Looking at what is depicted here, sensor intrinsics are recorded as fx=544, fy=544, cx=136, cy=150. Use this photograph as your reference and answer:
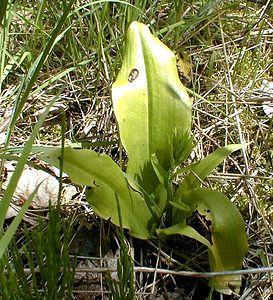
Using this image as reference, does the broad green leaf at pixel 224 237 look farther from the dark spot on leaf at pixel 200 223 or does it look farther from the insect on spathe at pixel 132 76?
the insect on spathe at pixel 132 76

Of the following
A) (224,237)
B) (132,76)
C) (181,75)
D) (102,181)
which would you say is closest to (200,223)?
(224,237)

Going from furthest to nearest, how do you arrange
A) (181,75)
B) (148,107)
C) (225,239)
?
(181,75)
(148,107)
(225,239)

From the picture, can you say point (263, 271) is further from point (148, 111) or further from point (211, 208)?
point (148, 111)

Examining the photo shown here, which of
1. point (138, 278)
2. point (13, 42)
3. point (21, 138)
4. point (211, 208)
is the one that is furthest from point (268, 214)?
point (13, 42)

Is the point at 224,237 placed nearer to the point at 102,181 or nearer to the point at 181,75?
the point at 102,181

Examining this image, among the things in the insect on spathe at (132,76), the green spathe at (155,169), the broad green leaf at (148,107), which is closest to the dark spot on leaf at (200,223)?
the green spathe at (155,169)

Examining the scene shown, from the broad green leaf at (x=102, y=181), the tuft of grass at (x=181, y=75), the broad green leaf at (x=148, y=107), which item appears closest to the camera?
the broad green leaf at (x=102, y=181)
